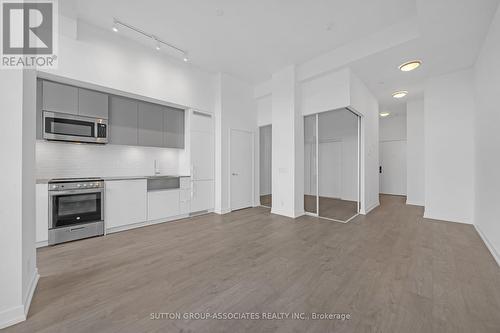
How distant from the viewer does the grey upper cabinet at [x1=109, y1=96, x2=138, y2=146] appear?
3.66 m

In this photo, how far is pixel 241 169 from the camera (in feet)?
17.7

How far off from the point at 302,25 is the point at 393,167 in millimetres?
6661

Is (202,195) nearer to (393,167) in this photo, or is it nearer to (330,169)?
(330,169)

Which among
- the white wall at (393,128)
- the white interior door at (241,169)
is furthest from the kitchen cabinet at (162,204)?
the white wall at (393,128)

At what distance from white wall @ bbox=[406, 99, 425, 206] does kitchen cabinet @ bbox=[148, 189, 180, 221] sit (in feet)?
21.6

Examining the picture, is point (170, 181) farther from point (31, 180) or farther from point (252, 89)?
point (252, 89)

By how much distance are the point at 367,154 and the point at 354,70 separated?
202 centimetres

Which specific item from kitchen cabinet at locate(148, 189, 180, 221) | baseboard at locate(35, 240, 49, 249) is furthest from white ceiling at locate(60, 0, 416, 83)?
baseboard at locate(35, 240, 49, 249)

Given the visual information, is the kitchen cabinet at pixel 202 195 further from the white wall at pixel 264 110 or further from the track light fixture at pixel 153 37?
the track light fixture at pixel 153 37

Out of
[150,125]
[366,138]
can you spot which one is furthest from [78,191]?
[366,138]

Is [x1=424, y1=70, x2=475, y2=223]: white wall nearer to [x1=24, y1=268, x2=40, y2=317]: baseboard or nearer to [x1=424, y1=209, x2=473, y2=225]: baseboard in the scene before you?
[x1=424, y1=209, x2=473, y2=225]: baseboard

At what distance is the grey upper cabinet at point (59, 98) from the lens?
2.99 m

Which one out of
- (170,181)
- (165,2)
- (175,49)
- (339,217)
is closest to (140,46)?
(175,49)

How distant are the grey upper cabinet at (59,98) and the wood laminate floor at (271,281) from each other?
6.91ft
